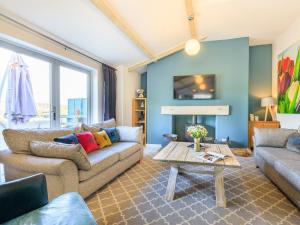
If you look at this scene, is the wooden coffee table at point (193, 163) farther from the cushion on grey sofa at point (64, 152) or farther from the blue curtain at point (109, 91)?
the blue curtain at point (109, 91)

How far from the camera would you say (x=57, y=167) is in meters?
1.78

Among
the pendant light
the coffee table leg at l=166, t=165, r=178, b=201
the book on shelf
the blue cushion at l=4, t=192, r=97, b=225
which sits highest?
the pendant light

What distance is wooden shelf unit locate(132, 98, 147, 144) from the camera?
5405mm

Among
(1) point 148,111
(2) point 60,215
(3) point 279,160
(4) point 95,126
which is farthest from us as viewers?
(1) point 148,111

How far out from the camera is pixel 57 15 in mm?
2525

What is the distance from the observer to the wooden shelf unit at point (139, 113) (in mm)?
5405

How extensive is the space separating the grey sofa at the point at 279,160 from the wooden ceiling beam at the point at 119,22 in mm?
3013

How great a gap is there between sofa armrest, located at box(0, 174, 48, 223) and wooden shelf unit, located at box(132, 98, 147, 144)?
4.02 meters

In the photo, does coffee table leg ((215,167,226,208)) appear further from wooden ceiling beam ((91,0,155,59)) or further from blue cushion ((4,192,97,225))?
wooden ceiling beam ((91,0,155,59))

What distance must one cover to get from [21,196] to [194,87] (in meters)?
4.43

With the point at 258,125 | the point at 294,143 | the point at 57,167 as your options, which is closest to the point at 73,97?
the point at 57,167

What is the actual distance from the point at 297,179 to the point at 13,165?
3.04 meters

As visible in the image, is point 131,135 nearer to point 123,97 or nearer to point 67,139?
point 67,139

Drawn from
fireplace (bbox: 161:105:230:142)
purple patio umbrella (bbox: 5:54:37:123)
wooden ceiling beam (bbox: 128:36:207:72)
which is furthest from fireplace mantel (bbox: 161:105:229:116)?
purple patio umbrella (bbox: 5:54:37:123)
